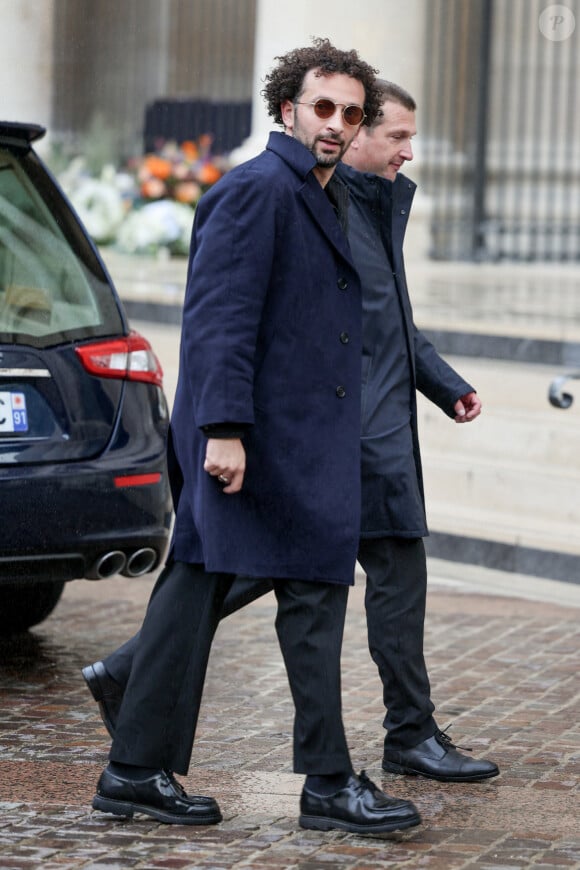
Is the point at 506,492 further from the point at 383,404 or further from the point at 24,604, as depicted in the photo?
the point at 383,404

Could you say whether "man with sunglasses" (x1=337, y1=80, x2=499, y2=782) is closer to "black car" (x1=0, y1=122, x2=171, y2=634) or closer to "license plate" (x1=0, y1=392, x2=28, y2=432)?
"black car" (x1=0, y1=122, x2=171, y2=634)

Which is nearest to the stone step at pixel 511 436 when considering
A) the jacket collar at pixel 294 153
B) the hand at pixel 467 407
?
the hand at pixel 467 407

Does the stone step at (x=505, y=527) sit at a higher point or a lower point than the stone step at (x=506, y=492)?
lower

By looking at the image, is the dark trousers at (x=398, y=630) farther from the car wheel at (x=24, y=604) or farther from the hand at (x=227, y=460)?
the car wheel at (x=24, y=604)

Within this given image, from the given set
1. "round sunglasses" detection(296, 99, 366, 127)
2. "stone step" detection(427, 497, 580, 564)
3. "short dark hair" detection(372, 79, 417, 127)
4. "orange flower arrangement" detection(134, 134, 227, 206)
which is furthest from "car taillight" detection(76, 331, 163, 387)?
"orange flower arrangement" detection(134, 134, 227, 206)

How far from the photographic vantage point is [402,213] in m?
4.74

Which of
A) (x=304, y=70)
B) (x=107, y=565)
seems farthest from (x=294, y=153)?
(x=107, y=565)

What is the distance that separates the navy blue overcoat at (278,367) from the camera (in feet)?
13.1

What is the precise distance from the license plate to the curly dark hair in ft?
4.97

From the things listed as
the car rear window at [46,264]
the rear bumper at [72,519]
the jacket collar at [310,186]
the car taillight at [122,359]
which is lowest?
the rear bumper at [72,519]

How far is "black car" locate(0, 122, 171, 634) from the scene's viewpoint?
531 cm

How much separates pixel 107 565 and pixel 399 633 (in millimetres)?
1163

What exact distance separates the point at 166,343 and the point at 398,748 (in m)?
6.35

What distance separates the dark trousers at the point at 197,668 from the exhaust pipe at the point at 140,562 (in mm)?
1353
